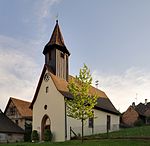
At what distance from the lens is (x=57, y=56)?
42031 mm

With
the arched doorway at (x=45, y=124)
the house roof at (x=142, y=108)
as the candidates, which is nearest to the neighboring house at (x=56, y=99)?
the arched doorway at (x=45, y=124)

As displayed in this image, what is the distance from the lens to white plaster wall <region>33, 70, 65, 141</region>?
3847cm

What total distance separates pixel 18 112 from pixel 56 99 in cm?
1512

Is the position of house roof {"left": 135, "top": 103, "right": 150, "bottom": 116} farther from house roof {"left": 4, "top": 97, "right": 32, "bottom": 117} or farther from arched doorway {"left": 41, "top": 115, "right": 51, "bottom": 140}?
arched doorway {"left": 41, "top": 115, "right": 51, "bottom": 140}

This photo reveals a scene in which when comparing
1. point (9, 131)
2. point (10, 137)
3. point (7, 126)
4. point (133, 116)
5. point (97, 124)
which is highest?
point (133, 116)

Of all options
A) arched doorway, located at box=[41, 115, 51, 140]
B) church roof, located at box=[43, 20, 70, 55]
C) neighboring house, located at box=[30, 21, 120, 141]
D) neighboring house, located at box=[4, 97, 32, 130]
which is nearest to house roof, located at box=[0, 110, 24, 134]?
neighboring house, located at box=[4, 97, 32, 130]

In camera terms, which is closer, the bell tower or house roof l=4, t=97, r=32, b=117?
the bell tower

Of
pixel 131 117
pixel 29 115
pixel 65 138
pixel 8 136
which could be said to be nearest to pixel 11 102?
pixel 29 115

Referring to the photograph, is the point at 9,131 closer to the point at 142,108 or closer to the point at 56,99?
the point at 56,99

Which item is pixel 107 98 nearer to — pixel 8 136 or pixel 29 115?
Answer: pixel 29 115

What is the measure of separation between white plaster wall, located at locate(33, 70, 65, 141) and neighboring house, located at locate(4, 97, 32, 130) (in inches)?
408

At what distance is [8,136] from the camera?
47406 millimetres

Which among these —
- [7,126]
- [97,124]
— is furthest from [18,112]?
[97,124]

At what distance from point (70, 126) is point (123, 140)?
33.3 ft
